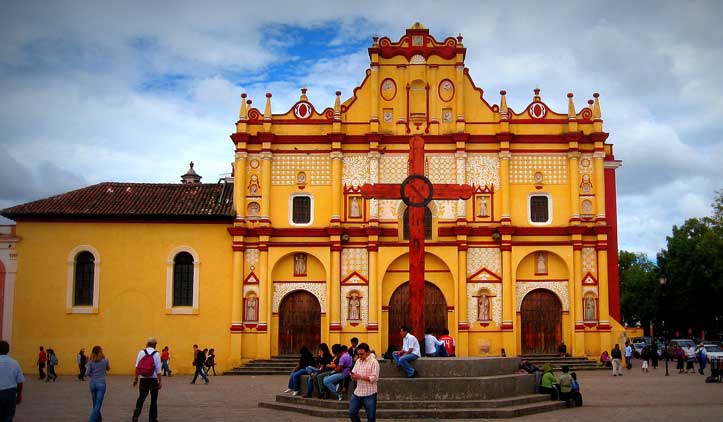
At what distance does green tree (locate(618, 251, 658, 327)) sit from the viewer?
71188 mm

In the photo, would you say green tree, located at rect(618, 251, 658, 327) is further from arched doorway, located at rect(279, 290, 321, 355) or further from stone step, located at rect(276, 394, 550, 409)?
stone step, located at rect(276, 394, 550, 409)

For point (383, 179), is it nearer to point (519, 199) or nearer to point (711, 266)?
point (519, 199)

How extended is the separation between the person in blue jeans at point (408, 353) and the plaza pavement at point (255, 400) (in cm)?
206

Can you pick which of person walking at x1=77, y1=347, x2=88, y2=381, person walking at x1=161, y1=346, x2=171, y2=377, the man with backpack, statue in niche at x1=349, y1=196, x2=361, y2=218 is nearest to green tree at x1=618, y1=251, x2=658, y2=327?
statue in niche at x1=349, y1=196, x2=361, y2=218

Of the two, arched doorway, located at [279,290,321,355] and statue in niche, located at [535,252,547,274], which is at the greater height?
statue in niche, located at [535,252,547,274]

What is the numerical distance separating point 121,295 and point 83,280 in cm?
202

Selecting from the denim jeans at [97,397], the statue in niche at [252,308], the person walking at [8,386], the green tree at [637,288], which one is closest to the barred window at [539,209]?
the statue in niche at [252,308]

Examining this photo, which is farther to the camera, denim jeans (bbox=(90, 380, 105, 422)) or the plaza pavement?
the plaza pavement

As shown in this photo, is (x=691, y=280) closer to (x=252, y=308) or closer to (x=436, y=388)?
(x=252, y=308)

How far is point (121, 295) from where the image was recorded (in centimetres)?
3472

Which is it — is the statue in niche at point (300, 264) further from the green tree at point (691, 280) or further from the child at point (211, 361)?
the green tree at point (691, 280)

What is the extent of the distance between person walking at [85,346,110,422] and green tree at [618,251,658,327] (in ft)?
198

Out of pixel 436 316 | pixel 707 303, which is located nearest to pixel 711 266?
pixel 707 303

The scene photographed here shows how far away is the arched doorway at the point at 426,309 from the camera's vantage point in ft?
115
